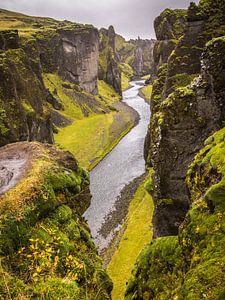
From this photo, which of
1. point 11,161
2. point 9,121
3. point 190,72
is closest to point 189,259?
point 11,161

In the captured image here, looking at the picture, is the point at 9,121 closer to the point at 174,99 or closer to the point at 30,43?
the point at 174,99

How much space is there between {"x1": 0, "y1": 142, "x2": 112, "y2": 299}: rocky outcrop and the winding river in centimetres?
2016

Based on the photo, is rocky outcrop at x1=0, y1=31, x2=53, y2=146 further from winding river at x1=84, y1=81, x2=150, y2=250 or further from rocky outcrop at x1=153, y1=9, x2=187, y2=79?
rocky outcrop at x1=153, y1=9, x2=187, y2=79

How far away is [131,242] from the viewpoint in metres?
41.6

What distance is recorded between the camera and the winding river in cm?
5122

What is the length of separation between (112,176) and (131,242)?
2805cm

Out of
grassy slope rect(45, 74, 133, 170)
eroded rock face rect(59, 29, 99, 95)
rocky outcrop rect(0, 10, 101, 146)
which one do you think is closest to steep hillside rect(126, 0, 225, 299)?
rocky outcrop rect(0, 10, 101, 146)

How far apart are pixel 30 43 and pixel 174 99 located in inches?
3411

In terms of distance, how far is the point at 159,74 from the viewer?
66188 mm

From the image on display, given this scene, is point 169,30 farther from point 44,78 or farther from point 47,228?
point 47,228

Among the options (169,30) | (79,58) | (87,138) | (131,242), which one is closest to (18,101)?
(87,138)

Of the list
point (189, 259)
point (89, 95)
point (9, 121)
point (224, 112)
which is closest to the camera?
point (189, 259)

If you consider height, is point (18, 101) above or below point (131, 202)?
above

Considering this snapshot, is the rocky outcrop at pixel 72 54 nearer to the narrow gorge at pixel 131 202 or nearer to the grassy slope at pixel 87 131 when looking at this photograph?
the grassy slope at pixel 87 131
